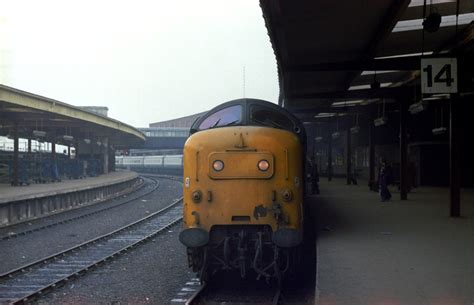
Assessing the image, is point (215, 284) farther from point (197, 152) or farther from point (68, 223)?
point (68, 223)

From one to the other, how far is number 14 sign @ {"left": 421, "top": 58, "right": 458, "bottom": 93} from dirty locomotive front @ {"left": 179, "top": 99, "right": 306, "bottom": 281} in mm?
4053

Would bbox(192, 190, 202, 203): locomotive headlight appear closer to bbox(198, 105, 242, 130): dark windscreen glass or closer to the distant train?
bbox(198, 105, 242, 130): dark windscreen glass

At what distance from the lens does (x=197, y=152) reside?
7.97 meters

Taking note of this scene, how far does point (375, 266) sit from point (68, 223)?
46.5ft

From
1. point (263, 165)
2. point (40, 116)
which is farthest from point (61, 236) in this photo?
point (40, 116)

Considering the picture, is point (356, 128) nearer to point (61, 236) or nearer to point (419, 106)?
point (419, 106)

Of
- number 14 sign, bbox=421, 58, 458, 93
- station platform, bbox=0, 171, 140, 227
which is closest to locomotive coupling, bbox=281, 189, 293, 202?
number 14 sign, bbox=421, 58, 458, 93

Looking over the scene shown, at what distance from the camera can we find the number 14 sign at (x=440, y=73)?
10.6 metres

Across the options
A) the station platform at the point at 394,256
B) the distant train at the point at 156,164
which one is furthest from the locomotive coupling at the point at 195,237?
the distant train at the point at 156,164

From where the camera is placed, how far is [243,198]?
7.79 metres

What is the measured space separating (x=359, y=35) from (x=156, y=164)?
56449 millimetres

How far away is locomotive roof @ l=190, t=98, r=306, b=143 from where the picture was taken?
8438mm

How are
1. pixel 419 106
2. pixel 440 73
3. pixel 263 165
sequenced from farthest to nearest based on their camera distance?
pixel 419 106 → pixel 440 73 → pixel 263 165

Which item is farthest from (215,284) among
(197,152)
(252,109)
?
(252,109)
